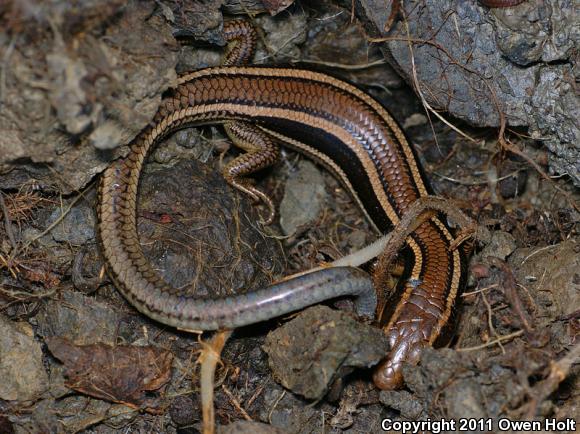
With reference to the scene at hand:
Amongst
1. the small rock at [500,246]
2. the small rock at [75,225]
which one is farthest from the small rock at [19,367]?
the small rock at [500,246]

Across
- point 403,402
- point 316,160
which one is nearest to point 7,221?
point 316,160

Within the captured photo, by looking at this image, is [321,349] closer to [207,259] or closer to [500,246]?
[207,259]

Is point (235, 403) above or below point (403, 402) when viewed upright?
below

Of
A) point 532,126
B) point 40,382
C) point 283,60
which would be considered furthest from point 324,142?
point 40,382

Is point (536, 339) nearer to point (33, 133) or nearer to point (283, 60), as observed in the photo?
point (283, 60)

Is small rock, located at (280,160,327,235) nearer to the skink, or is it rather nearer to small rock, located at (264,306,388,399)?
the skink
